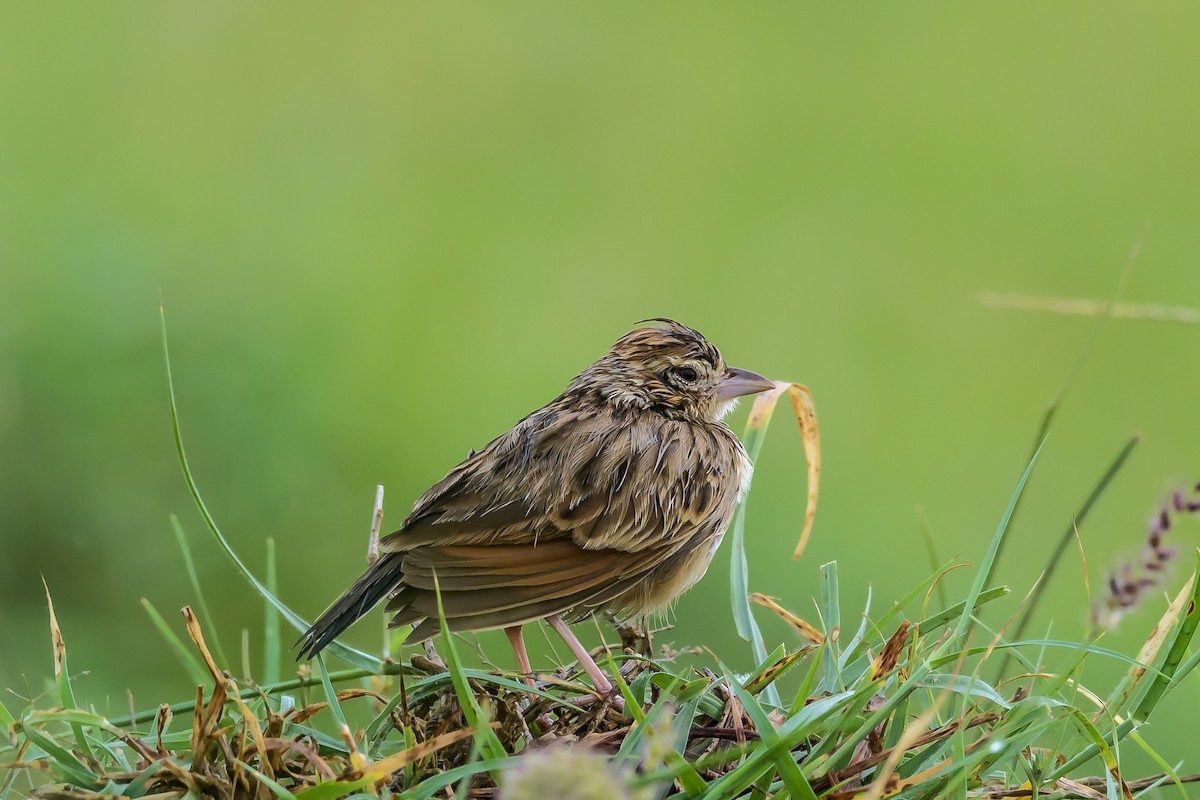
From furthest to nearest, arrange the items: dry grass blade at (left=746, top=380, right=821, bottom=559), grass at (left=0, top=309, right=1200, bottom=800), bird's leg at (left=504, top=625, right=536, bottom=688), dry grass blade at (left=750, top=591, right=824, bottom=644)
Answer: dry grass blade at (left=746, top=380, right=821, bottom=559), bird's leg at (left=504, top=625, right=536, bottom=688), dry grass blade at (left=750, top=591, right=824, bottom=644), grass at (left=0, top=309, right=1200, bottom=800)

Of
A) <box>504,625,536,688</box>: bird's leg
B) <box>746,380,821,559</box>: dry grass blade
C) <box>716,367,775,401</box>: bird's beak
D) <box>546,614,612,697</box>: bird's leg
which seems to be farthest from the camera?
<box>716,367,775,401</box>: bird's beak

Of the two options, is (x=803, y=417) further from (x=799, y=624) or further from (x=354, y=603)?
(x=354, y=603)

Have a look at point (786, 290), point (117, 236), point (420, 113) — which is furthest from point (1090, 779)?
point (420, 113)

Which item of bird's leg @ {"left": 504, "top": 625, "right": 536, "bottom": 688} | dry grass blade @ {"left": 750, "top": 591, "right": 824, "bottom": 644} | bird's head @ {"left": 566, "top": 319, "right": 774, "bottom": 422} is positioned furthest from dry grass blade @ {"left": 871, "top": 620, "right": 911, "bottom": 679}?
bird's head @ {"left": 566, "top": 319, "right": 774, "bottom": 422}

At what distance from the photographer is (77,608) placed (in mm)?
6641

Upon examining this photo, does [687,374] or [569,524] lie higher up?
[687,374]

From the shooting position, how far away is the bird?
131 inches

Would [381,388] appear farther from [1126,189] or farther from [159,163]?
[1126,189]

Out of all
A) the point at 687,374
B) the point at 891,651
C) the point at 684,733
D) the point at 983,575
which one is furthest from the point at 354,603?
the point at 687,374

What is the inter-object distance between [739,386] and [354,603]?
1705 millimetres

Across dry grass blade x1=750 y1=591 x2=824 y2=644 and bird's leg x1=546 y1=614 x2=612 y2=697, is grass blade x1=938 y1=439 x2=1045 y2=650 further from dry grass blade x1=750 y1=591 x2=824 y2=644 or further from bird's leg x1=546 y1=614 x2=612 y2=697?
bird's leg x1=546 y1=614 x2=612 y2=697

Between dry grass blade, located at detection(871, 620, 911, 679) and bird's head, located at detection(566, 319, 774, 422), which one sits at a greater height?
bird's head, located at detection(566, 319, 774, 422)

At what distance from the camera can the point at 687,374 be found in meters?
4.54

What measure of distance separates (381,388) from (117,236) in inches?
75.4
